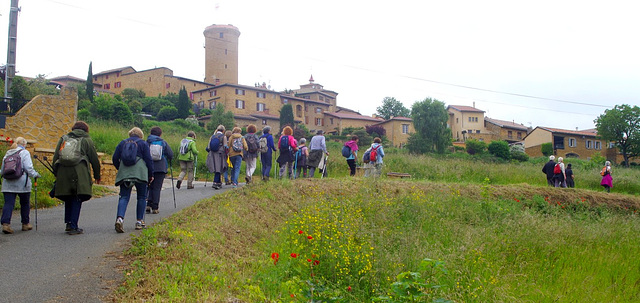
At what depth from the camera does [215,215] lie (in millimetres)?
8641

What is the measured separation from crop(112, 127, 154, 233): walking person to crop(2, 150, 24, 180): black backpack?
1461 mm

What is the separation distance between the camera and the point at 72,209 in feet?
26.1

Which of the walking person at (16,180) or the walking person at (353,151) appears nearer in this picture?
the walking person at (16,180)

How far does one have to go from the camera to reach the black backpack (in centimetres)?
788

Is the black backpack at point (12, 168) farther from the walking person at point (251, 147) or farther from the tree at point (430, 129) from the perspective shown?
the tree at point (430, 129)

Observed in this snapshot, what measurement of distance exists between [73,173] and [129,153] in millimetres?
898

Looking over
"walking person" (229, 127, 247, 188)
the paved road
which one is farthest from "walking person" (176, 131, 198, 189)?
the paved road

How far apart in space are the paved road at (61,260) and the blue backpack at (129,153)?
117 cm

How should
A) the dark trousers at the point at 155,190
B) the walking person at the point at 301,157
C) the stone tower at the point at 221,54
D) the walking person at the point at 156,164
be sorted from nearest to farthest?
the walking person at the point at 156,164
the dark trousers at the point at 155,190
the walking person at the point at 301,157
the stone tower at the point at 221,54

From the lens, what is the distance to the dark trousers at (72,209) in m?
7.91

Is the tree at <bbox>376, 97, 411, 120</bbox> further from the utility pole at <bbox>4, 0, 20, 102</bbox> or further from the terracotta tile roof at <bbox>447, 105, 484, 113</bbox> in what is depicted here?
the utility pole at <bbox>4, 0, 20, 102</bbox>

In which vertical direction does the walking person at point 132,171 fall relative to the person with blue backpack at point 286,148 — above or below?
below

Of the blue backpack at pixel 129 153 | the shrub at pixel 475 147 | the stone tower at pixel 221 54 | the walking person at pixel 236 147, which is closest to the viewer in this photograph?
the blue backpack at pixel 129 153

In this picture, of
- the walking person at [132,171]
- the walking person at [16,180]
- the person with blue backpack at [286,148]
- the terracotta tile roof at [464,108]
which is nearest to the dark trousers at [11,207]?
the walking person at [16,180]
